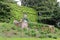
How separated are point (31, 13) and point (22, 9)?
1.24 meters

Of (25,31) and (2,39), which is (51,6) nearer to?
(25,31)

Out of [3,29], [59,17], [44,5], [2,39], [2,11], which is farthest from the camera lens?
[44,5]

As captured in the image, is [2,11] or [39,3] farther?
[39,3]

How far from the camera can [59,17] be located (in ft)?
95.3

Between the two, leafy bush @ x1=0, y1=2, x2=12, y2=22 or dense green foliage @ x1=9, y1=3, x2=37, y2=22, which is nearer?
leafy bush @ x1=0, y1=2, x2=12, y2=22

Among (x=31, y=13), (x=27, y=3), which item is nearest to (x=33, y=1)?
(x=27, y=3)

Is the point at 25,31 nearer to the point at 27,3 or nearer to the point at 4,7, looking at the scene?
the point at 4,7

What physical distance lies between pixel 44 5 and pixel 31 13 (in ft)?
9.28

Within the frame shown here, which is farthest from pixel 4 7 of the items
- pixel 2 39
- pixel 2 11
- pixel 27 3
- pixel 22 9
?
pixel 2 39

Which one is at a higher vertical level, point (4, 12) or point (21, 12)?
point (4, 12)

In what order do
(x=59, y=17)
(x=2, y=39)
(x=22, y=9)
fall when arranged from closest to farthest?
(x=2, y=39) → (x=59, y=17) → (x=22, y=9)

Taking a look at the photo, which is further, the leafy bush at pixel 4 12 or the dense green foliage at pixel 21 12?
the dense green foliage at pixel 21 12

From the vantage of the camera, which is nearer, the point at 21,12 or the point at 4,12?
the point at 4,12

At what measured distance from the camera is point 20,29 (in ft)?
62.9
